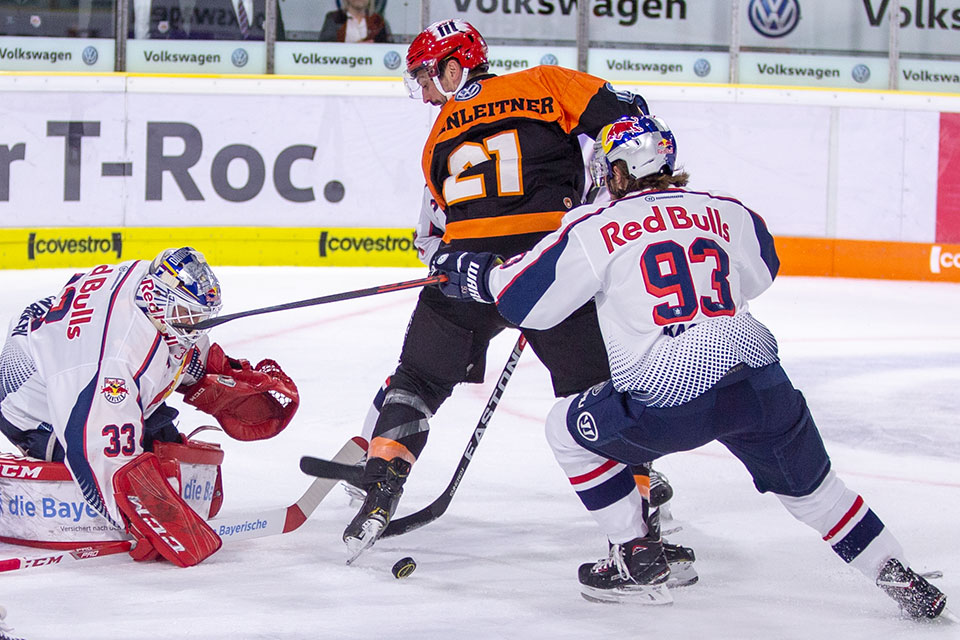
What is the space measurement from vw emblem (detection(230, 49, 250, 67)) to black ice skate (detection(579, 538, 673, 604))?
19.6ft

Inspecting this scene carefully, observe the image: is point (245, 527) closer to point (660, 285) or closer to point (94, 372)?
point (94, 372)

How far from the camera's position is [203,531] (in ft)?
8.73

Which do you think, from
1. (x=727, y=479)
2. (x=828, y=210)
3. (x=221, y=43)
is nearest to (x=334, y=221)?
(x=221, y=43)

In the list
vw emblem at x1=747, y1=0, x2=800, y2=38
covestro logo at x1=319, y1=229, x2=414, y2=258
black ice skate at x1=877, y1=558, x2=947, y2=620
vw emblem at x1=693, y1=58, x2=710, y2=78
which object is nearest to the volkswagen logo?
black ice skate at x1=877, y1=558, x2=947, y2=620

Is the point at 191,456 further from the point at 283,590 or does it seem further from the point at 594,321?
the point at 594,321

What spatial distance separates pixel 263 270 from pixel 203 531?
191 inches

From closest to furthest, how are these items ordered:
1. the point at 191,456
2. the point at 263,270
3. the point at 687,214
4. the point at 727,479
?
1. the point at 687,214
2. the point at 191,456
3. the point at 727,479
4. the point at 263,270

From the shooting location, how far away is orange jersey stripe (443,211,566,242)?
9.97 feet

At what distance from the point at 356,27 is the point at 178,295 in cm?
561

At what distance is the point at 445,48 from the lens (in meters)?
3.10

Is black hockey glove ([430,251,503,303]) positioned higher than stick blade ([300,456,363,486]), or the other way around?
black hockey glove ([430,251,503,303])

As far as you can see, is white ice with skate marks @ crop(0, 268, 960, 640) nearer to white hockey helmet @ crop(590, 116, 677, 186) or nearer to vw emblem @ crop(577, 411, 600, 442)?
vw emblem @ crop(577, 411, 600, 442)

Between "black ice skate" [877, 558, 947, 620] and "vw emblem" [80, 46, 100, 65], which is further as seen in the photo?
"vw emblem" [80, 46, 100, 65]

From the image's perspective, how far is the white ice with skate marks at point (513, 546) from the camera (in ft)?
7.87
